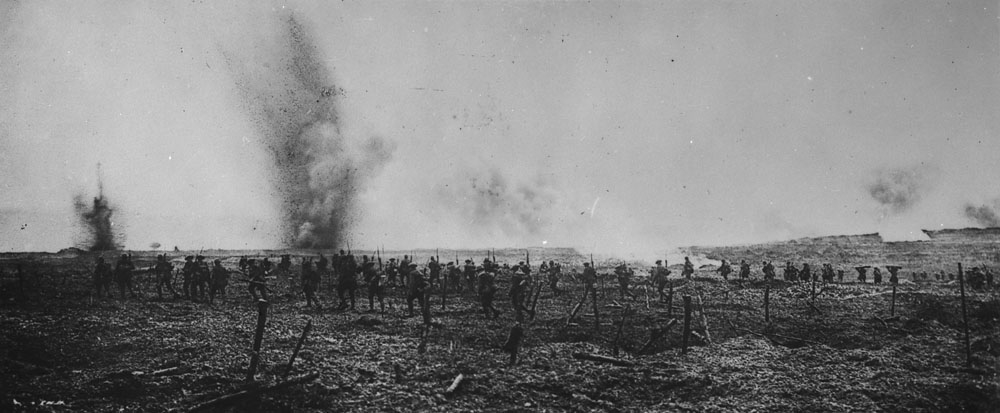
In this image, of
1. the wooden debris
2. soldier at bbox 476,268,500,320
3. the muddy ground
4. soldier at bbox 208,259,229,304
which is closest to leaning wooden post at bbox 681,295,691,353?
the muddy ground

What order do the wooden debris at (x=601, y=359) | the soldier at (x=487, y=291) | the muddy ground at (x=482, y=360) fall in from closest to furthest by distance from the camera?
1. the muddy ground at (x=482, y=360)
2. the wooden debris at (x=601, y=359)
3. the soldier at (x=487, y=291)

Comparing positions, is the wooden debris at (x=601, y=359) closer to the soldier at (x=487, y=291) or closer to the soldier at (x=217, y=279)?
the soldier at (x=487, y=291)

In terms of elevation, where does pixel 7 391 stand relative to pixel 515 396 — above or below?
above

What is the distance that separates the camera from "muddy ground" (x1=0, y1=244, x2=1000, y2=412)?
9953mm

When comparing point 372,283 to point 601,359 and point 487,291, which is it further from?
point 601,359

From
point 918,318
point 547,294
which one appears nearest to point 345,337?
point 547,294

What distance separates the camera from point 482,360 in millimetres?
12492

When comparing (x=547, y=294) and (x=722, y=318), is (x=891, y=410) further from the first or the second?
(x=547, y=294)

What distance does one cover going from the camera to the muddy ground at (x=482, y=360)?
9953 mm

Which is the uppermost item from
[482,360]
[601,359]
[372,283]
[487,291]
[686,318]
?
[372,283]

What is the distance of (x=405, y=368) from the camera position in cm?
1162

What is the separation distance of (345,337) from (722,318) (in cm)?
1397

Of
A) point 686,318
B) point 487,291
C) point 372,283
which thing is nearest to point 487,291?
point 487,291

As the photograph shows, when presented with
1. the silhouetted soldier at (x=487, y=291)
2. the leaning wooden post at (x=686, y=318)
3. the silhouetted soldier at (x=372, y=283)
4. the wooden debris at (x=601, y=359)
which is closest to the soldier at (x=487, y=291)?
the silhouetted soldier at (x=487, y=291)
